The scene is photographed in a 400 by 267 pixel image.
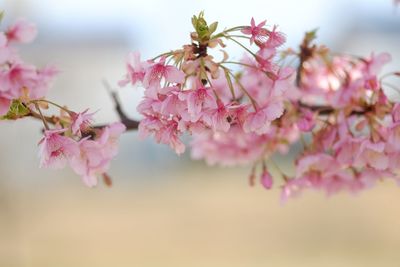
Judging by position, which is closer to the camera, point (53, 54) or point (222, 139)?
point (222, 139)

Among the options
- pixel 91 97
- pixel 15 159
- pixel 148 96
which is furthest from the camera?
pixel 91 97

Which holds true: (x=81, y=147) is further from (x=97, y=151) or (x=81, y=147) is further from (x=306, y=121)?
(x=306, y=121)

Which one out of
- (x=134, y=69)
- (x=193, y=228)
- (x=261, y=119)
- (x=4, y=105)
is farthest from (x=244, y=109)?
(x=193, y=228)

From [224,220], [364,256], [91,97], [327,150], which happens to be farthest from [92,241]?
[327,150]

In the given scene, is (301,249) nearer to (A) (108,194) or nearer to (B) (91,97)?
(A) (108,194)

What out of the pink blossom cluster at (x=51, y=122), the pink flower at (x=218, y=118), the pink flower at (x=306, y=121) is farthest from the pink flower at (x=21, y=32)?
the pink flower at (x=306, y=121)

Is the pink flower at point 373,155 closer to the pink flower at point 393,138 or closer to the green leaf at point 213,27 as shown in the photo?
the pink flower at point 393,138

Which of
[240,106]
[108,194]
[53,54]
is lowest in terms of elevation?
[108,194]
